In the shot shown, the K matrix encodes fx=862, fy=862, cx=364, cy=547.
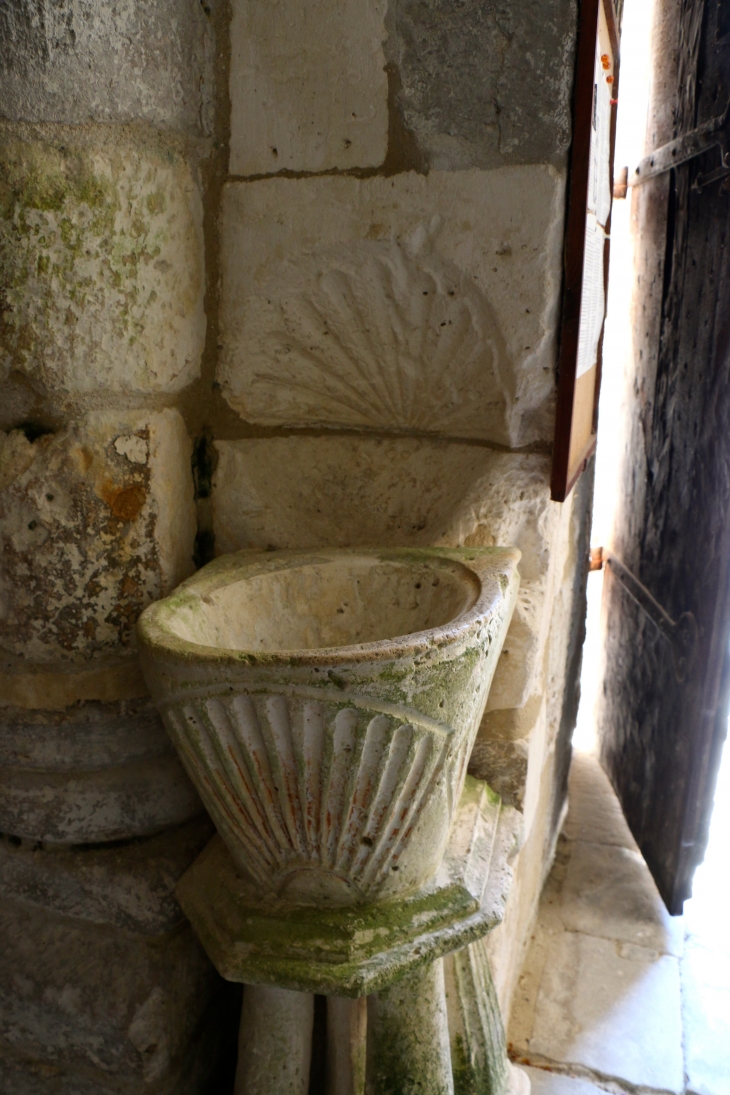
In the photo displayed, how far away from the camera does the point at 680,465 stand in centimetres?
221

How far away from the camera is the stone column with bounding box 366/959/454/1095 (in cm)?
121

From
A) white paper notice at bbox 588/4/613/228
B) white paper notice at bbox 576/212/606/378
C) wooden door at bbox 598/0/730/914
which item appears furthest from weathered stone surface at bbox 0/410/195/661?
wooden door at bbox 598/0/730/914

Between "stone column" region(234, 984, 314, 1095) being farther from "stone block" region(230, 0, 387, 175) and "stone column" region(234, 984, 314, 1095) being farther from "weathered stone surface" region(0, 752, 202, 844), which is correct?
"stone block" region(230, 0, 387, 175)

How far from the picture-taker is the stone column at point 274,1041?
1265 mm

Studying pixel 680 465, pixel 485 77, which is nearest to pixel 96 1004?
pixel 485 77

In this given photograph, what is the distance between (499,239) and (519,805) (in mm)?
961

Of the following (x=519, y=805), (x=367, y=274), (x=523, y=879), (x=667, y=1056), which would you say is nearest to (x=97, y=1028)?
(x=519, y=805)

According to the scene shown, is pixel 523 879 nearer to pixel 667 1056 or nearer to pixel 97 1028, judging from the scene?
pixel 667 1056

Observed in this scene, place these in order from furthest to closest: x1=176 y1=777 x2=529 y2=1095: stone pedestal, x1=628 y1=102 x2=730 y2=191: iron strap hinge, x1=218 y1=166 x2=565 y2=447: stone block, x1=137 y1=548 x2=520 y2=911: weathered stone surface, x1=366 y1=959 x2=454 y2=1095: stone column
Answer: x1=628 y1=102 x2=730 y2=191: iron strap hinge
x1=218 y1=166 x2=565 y2=447: stone block
x1=366 y1=959 x2=454 y2=1095: stone column
x1=176 y1=777 x2=529 y2=1095: stone pedestal
x1=137 y1=548 x2=520 y2=911: weathered stone surface

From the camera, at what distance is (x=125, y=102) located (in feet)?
4.08

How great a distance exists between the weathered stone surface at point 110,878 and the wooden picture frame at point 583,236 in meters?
0.86

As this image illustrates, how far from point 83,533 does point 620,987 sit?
154 centimetres

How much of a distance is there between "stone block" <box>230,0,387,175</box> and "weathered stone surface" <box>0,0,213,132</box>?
0.10 metres

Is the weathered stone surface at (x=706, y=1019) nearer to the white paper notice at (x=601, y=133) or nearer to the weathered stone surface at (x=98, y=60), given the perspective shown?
the white paper notice at (x=601, y=133)
